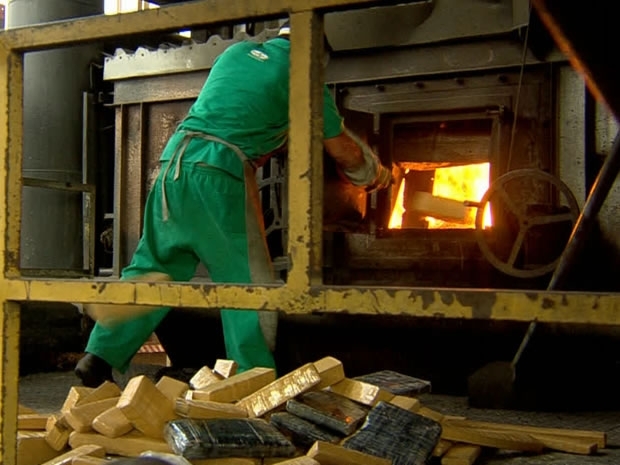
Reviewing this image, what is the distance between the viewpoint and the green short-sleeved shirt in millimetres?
3139

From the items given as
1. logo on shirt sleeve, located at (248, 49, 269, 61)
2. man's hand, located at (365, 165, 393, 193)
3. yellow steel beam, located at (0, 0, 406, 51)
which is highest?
logo on shirt sleeve, located at (248, 49, 269, 61)

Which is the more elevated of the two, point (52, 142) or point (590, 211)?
point (52, 142)

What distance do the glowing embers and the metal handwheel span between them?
1.06 ft

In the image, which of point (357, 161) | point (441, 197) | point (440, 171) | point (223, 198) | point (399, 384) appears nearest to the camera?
point (399, 384)

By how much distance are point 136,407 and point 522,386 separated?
1.67 metres

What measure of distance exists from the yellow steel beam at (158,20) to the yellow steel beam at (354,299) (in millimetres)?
459

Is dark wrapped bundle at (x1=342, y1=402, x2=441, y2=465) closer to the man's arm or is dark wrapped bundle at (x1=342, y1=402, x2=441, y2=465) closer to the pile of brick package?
the pile of brick package

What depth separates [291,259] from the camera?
1.39 meters

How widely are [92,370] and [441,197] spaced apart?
1672 mm

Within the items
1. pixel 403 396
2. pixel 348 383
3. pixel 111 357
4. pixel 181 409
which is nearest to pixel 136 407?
pixel 181 409

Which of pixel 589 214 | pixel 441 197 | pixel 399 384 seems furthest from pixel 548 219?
pixel 399 384

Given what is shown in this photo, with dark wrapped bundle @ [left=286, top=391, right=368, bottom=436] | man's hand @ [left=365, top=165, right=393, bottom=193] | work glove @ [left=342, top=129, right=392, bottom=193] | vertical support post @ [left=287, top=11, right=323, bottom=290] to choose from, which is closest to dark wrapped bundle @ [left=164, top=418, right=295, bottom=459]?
dark wrapped bundle @ [left=286, top=391, right=368, bottom=436]

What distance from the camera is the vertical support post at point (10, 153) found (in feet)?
5.35

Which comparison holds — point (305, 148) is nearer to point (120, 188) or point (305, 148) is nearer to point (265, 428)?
point (265, 428)
